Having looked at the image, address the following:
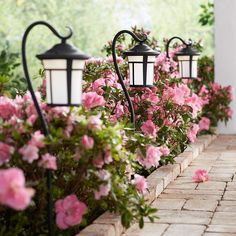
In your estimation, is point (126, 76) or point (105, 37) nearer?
point (126, 76)

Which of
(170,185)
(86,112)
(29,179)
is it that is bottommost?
(170,185)

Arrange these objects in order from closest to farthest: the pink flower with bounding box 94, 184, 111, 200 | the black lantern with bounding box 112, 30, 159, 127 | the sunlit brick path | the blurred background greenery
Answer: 1. the pink flower with bounding box 94, 184, 111, 200
2. the sunlit brick path
3. the black lantern with bounding box 112, 30, 159, 127
4. the blurred background greenery

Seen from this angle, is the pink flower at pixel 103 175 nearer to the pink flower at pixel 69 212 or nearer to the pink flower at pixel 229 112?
the pink flower at pixel 69 212

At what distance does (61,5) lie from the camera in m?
12.8

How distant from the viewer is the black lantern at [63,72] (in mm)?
2816

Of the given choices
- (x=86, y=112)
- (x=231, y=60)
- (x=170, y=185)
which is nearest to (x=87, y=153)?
(x=86, y=112)

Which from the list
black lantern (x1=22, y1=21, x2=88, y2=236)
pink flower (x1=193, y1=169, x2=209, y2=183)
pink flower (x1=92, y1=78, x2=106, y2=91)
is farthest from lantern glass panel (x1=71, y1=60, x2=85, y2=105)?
pink flower (x1=193, y1=169, x2=209, y2=183)

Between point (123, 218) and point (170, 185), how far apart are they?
64.8 inches

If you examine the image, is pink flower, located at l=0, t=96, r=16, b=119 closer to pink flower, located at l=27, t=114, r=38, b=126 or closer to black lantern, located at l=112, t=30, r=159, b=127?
pink flower, located at l=27, t=114, r=38, b=126

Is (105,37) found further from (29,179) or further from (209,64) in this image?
(29,179)

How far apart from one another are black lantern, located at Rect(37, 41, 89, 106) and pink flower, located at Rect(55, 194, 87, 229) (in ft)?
1.56

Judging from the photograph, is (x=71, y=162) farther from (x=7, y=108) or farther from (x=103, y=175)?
(x=7, y=108)

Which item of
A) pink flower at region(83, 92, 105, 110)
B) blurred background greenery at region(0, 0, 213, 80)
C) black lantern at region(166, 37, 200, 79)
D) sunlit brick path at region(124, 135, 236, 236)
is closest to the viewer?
pink flower at region(83, 92, 105, 110)

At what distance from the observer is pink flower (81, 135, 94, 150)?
2.96 meters
